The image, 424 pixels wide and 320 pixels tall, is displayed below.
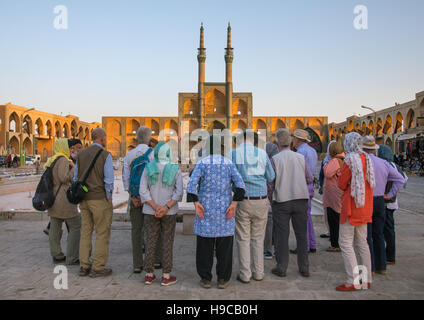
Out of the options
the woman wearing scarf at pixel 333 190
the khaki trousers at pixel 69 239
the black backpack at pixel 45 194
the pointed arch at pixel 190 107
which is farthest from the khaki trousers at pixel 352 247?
the pointed arch at pixel 190 107

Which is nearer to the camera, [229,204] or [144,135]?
[229,204]

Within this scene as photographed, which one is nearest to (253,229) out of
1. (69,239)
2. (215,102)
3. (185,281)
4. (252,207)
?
(252,207)

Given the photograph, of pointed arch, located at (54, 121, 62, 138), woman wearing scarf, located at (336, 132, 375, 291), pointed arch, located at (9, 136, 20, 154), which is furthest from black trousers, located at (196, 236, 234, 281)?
pointed arch, located at (54, 121, 62, 138)

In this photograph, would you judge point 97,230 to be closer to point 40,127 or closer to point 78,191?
point 78,191

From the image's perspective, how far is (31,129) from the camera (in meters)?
40.8

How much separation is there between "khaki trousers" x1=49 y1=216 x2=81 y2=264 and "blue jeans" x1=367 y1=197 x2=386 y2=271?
3095 millimetres

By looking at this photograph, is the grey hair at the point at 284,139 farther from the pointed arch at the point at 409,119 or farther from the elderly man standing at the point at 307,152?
the pointed arch at the point at 409,119

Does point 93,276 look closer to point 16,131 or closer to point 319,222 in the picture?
point 319,222

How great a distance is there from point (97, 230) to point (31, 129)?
42.7m

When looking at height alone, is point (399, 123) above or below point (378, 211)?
above

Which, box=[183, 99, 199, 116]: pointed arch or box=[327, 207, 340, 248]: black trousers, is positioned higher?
box=[183, 99, 199, 116]: pointed arch

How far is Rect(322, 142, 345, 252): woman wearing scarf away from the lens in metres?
3.99

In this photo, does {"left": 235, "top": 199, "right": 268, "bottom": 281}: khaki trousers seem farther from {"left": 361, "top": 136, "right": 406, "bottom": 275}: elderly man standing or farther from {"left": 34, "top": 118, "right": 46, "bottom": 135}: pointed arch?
{"left": 34, "top": 118, "right": 46, "bottom": 135}: pointed arch
